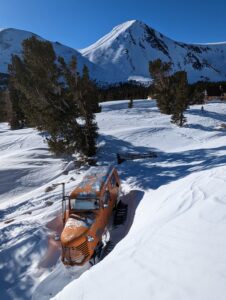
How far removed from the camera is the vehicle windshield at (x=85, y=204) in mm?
9309

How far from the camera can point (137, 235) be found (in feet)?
22.5

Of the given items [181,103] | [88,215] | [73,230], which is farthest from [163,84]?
[73,230]

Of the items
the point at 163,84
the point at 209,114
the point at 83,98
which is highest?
the point at 163,84

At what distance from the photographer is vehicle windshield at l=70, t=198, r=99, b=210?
367 inches

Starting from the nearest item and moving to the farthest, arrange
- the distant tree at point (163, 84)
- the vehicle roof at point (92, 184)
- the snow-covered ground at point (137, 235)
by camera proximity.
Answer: the snow-covered ground at point (137, 235) < the vehicle roof at point (92, 184) < the distant tree at point (163, 84)

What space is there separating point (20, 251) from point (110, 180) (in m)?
4.59

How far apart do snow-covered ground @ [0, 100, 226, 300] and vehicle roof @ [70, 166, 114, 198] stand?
6.45 ft

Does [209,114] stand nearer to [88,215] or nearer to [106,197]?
[106,197]

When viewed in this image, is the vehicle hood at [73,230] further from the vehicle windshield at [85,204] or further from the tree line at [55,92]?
the tree line at [55,92]

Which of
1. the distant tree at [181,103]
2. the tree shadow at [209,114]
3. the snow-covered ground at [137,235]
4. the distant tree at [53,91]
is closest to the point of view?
the snow-covered ground at [137,235]

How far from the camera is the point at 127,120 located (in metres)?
35.2

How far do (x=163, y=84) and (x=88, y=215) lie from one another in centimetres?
3189

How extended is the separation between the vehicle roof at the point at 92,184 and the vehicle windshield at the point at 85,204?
6.5 inches

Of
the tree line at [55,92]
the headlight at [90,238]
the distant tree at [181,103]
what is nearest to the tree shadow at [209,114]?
the distant tree at [181,103]
